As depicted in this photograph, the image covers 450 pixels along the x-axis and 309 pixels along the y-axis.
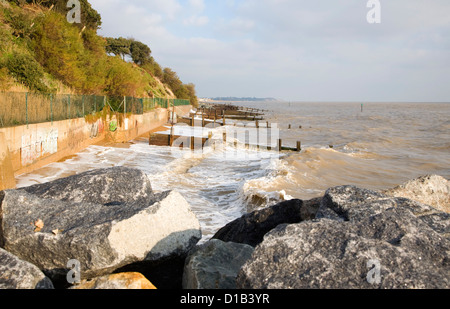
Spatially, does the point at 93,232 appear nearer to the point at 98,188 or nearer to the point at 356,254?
the point at 98,188

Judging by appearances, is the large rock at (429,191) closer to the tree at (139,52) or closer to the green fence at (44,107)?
the green fence at (44,107)

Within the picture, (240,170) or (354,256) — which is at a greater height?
(354,256)

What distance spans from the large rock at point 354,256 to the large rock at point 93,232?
1.48m

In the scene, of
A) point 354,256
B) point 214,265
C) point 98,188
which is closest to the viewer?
point 354,256

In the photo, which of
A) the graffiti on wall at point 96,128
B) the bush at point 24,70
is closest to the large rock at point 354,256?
the bush at point 24,70

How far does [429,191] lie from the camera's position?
595cm

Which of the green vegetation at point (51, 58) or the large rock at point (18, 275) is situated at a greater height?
the green vegetation at point (51, 58)

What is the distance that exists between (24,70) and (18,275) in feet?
48.9

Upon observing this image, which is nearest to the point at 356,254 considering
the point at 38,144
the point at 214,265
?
the point at 214,265

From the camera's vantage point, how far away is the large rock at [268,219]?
4.95m

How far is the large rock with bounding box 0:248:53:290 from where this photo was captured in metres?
2.99

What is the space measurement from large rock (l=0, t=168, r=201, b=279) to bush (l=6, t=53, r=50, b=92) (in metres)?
13.2

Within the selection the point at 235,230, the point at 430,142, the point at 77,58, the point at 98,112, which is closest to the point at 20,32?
the point at 77,58
